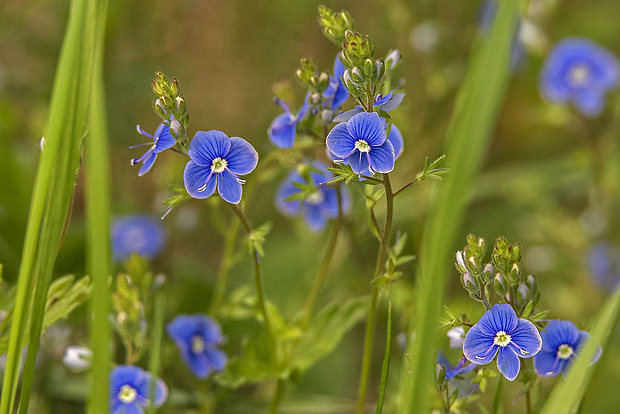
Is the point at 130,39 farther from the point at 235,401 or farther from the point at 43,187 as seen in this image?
the point at 43,187

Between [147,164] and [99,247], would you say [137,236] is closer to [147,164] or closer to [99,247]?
[147,164]

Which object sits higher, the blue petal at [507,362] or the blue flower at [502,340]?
the blue flower at [502,340]

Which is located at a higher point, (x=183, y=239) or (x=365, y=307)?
(x=183, y=239)

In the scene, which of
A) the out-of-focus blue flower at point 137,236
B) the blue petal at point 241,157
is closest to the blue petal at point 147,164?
the blue petal at point 241,157

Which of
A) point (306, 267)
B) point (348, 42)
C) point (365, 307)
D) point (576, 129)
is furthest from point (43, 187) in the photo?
point (576, 129)

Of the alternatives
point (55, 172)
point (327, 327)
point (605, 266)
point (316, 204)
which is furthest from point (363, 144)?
point (605, 266)

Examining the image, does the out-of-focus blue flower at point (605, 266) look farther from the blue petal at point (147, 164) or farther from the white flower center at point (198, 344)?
the blue petal at point (147, 164)
